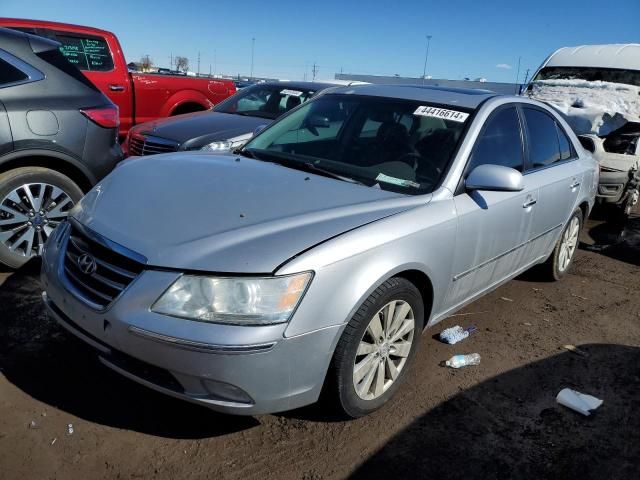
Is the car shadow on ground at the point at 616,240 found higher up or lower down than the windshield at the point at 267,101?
lower down

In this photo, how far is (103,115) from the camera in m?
4.50

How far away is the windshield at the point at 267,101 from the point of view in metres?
7.44

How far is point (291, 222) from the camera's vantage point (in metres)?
2.51

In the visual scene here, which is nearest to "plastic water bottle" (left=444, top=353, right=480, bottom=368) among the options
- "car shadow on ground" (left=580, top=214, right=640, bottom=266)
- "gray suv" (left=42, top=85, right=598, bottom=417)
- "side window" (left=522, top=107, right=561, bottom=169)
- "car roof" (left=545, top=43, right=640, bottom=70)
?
"gray suv" (left=42, top=85, right=598, bottom=417)

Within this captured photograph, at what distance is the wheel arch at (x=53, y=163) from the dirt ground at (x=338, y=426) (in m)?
1.04

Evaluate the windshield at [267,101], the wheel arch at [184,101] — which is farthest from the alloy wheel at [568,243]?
the wheel arch at [184,101]

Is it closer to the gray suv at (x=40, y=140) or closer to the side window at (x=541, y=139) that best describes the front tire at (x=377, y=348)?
the side window at (x=541, y=139)

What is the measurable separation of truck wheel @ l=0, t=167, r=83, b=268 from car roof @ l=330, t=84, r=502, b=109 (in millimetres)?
2285

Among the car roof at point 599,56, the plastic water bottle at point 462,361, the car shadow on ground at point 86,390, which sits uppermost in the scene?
the car roof at point 599,56

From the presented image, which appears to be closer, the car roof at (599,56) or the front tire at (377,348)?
the front tire at (377,348)

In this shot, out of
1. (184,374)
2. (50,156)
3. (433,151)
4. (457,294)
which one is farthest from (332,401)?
(50,156)

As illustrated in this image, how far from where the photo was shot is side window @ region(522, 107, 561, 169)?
4027mm

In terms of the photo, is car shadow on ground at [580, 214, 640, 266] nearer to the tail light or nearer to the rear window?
the tail light

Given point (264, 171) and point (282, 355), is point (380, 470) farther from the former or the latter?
point (264, 171)
